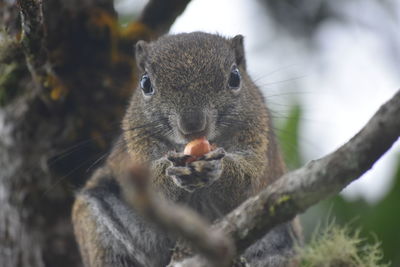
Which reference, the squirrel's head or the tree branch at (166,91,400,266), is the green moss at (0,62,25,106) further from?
the tree branch at (166,91,400,266)

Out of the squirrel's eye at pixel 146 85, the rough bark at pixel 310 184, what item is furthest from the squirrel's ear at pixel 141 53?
the rough bark at pixel 310 184

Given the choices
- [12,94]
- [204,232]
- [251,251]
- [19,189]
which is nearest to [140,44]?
[12,94]

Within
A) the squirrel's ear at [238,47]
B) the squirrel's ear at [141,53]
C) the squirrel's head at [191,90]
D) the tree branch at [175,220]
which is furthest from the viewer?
Answer: the squirrel's ear at [238,47]

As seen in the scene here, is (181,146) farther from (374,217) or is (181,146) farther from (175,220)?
(175,220)

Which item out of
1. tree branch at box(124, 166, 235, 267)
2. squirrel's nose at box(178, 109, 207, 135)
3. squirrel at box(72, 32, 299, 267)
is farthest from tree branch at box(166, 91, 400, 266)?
squirrel at box(72, 32, 299, 267)

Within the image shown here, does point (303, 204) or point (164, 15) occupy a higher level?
point (164, 15)

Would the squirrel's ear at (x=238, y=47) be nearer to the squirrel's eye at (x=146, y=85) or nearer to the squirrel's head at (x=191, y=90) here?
the squirrel's head at (x=191, y=90)

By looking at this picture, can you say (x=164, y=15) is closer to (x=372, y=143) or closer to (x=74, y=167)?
(x=74, y=167)
